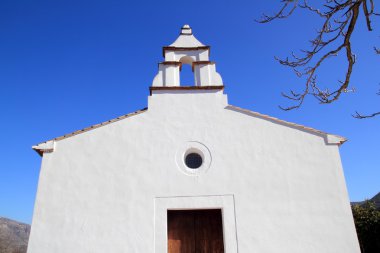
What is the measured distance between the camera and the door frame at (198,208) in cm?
724

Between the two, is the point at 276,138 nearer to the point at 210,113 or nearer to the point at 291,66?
the point at 210,113

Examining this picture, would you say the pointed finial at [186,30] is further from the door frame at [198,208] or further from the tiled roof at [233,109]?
the door frame at [198,208]

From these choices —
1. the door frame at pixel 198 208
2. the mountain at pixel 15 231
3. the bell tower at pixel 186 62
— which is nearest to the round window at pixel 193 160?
the door frame at pixel 198 208

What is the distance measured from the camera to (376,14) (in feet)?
11.5

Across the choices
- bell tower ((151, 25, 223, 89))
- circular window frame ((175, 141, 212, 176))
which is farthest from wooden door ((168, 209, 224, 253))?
bell tower ((151, 25, 223, 89))

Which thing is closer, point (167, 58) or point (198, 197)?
point (198, 197)

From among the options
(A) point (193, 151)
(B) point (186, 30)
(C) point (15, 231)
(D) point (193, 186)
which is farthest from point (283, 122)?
(C) point (15, 231)

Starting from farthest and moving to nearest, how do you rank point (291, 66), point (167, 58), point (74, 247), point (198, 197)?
1. point (167, 58)
2. point (198, 197)
3. point (74, 247)
4. point (291, 66)

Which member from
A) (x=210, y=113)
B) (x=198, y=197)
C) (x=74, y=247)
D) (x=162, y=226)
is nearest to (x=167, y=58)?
(x=210, y=113)

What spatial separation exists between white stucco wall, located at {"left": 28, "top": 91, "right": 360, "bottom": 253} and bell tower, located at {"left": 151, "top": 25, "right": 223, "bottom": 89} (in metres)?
0.84

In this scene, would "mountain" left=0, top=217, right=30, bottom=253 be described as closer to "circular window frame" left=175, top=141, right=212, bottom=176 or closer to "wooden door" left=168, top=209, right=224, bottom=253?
"wooden door" left=168, top=209, right=224, bottom=253

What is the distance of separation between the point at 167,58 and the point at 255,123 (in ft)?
11.1

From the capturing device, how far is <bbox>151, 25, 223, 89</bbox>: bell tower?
29.9 feet

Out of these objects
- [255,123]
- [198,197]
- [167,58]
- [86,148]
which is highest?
[167,58]
